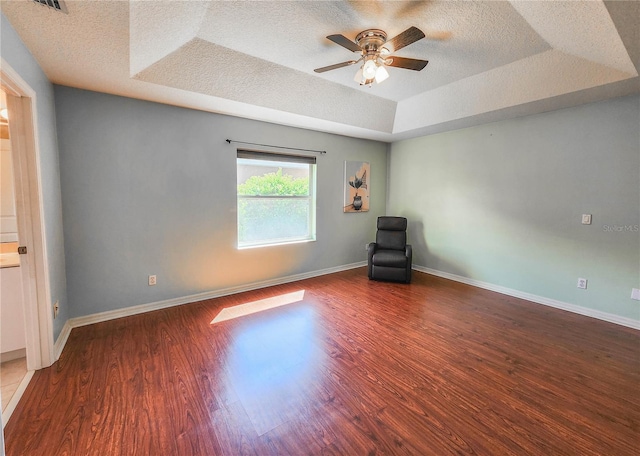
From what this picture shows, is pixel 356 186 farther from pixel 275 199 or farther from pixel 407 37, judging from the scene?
pixel 407 37

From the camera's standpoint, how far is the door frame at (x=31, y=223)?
1.89m

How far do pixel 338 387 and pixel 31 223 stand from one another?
8.23 ft

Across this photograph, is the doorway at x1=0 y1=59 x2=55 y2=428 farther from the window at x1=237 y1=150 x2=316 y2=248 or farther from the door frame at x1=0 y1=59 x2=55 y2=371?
the window at x1=237 y1=150 x2=316 y2=248

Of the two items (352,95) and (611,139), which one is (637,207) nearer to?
(611,139)

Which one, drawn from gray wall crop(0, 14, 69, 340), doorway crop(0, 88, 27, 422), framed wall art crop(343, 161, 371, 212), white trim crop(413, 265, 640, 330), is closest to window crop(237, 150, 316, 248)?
framed wall art crop(343, 161, 371, 212)

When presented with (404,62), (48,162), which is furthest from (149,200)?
(404,62)

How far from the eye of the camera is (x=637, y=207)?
9.23 feet

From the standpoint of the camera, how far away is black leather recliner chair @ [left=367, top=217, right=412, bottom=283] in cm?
416

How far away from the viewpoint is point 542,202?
3.45m

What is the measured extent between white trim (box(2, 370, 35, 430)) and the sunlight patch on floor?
1.34m

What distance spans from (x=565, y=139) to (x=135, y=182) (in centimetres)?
496

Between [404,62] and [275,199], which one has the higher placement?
[404,62]

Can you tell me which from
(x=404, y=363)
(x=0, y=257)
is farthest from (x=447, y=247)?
(x=0, y=257)

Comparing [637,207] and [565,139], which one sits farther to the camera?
[565,139]
